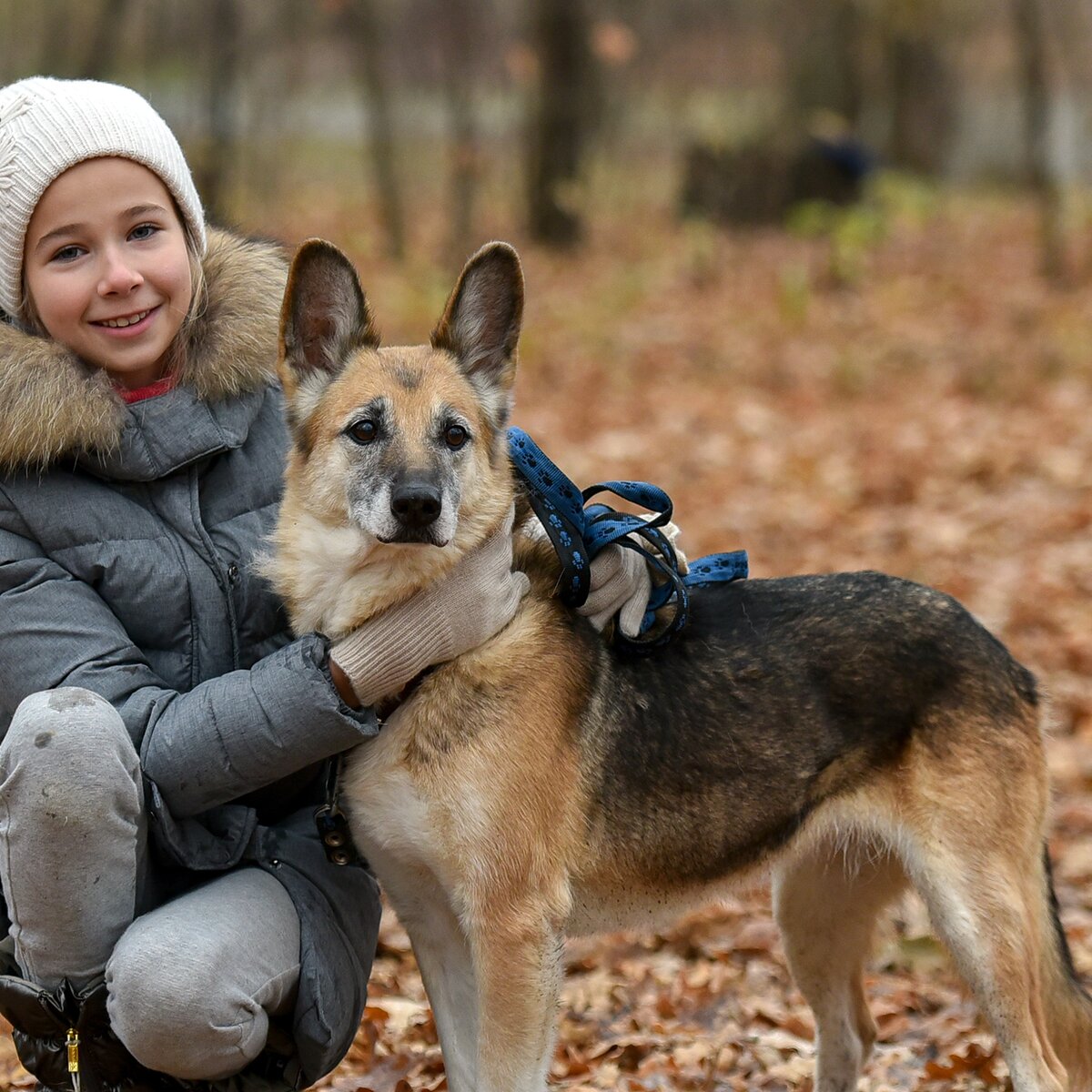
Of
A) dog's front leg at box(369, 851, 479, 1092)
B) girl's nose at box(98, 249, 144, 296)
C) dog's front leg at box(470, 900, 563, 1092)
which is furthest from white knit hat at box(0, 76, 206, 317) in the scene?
dog's front leg at box(470, 900, 563, 1092)

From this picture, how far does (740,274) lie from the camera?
14.6 metres

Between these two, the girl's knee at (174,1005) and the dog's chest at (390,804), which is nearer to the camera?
the girl's knee at (174,1005)

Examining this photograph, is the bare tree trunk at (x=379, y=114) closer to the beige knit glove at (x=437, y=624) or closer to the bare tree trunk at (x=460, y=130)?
the bare tree trunk at (x=460, y=130)

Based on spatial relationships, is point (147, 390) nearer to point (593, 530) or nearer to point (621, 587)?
point (593, 530)

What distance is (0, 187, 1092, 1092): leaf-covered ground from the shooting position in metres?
4.01

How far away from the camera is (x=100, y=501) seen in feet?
9.73

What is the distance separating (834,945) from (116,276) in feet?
7.99

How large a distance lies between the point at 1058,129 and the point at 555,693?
2848cm

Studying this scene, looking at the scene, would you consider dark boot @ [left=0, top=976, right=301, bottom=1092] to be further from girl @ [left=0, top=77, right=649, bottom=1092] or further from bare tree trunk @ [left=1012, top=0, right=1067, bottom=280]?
bare tree trunk @ [left=1012, top=0, right=1067, bottom=280]

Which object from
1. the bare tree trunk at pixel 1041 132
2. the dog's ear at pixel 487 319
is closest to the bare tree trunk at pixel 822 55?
the bare tree trunk at pixel 1041 132

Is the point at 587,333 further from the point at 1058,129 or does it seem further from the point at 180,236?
the point at 1058,129

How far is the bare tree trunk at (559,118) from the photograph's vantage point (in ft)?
53.4

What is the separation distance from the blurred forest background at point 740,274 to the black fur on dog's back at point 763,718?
21.3 inches

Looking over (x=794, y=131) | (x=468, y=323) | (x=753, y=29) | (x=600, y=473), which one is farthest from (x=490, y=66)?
(x=468, y=323)
